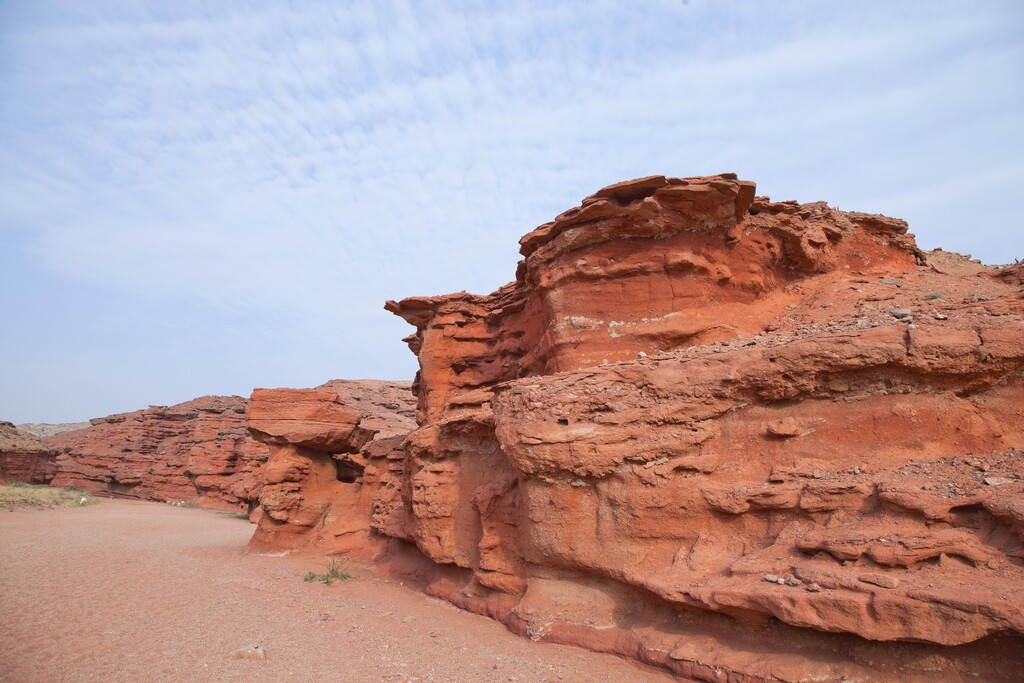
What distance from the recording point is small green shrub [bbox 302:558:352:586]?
11516 millimetres

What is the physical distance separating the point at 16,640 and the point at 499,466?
6628 mm

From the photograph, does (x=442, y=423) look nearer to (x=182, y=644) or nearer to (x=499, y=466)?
(x=499, y=466)

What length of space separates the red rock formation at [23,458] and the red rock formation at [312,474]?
26442mm

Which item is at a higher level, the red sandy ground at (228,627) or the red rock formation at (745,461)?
the red rock formation at (745,461)

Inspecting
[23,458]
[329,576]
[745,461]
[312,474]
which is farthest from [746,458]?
[23,458]

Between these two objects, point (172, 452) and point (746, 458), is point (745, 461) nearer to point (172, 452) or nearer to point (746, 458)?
point (746, 458)

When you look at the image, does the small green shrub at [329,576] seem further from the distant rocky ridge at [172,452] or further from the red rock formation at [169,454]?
the red rock formation at [169,454]

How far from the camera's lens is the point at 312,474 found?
15336 mm

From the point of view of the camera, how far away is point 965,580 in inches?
188

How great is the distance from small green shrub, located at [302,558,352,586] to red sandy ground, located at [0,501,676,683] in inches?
10.9

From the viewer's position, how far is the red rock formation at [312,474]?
14516 mm

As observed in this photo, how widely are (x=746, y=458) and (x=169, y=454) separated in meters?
35.8

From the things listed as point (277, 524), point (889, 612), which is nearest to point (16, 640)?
point (277, 524)

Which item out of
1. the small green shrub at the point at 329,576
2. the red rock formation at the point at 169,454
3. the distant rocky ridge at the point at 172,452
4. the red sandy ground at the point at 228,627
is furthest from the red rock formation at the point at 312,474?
the red rock formation at the point at 169,454
